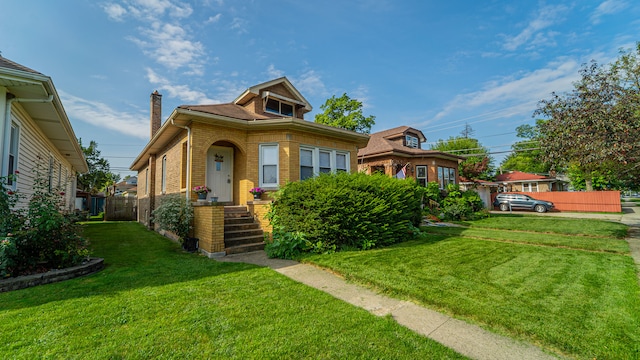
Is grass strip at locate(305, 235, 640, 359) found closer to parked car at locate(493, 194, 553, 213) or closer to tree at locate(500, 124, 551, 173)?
parked car at locate(493, 194, 553, 213)

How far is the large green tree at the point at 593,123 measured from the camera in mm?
7176

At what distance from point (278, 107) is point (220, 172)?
179 inches

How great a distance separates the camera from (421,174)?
60.8 ft

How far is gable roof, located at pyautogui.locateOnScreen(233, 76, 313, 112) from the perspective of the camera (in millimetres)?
11547

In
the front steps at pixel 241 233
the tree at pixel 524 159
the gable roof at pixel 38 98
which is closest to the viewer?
the gable roof at pixel 38 98

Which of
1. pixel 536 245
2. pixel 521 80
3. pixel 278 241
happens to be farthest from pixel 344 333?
pixel 521 80

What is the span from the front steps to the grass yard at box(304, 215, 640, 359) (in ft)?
7.11

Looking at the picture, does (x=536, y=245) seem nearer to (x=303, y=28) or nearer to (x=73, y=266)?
(x=303, y=28)

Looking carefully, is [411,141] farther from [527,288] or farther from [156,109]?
[527,288]

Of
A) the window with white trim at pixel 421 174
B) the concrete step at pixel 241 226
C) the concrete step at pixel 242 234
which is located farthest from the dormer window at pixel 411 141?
the concrete step at pixel 242 234

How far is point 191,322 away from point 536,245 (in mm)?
9083

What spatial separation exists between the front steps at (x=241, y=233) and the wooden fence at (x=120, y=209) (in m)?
16.2

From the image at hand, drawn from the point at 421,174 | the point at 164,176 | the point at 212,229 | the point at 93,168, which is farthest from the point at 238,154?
the point at 93,168

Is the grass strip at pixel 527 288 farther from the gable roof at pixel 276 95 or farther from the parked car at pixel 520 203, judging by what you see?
the parked car at pixel 520 203
